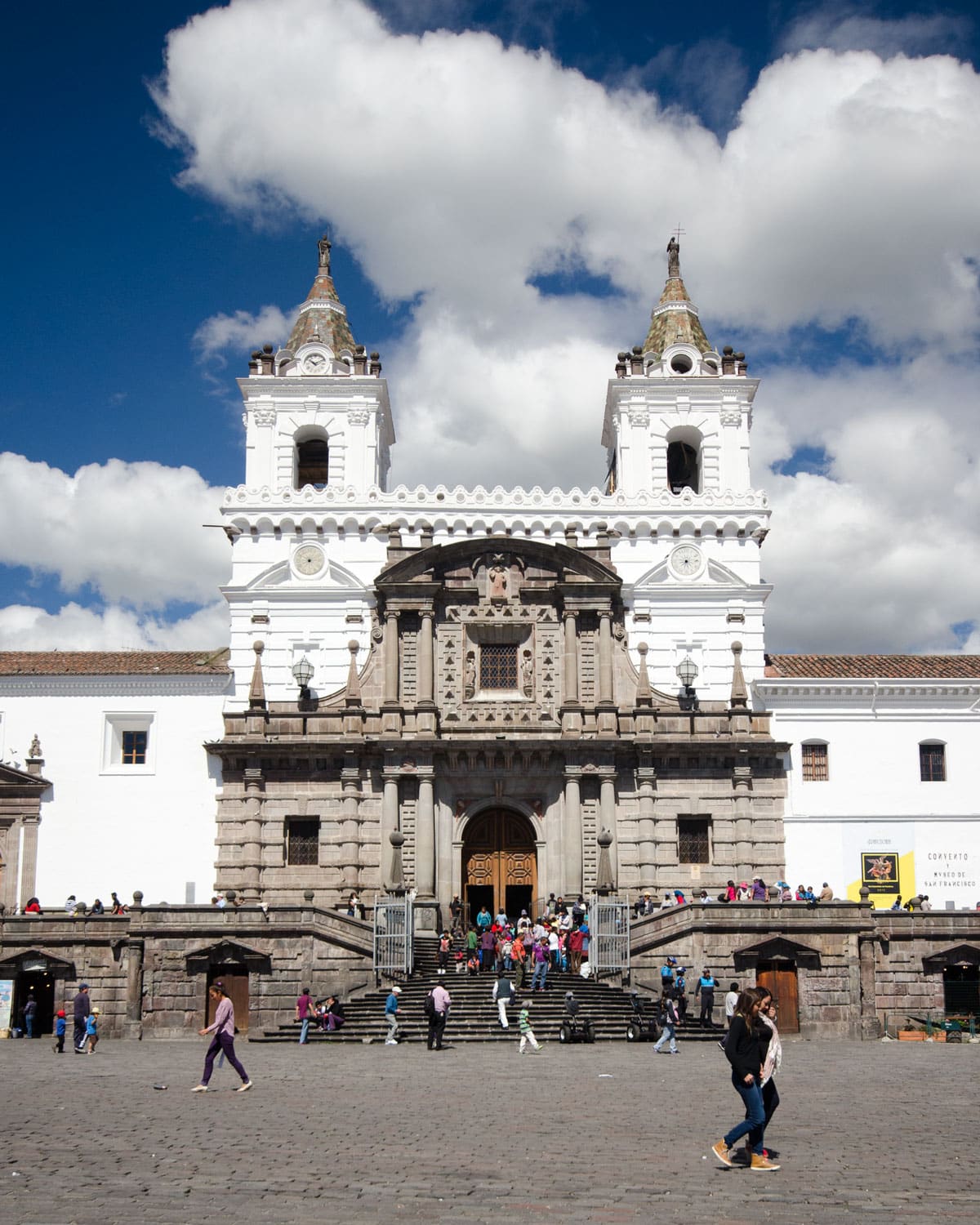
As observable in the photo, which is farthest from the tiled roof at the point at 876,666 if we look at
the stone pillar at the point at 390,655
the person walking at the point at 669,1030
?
the person walking at the point at 669,1030

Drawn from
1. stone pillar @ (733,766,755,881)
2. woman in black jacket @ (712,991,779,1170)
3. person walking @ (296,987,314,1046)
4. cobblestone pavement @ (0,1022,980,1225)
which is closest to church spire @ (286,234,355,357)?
stone pillar @ (733,766,755,881)

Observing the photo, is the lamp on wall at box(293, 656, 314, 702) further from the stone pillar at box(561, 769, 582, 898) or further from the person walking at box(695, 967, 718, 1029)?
the person walking at box(695, 967, 718, 1029)

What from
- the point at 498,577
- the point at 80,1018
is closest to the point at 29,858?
the point at 80,1018

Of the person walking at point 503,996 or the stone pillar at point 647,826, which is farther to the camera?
the stone pillar at point 647,826

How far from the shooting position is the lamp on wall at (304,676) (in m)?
42.6

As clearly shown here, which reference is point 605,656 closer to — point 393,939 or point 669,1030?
point 393,939

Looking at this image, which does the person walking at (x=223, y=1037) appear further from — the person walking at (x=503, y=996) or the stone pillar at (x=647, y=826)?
the stone pillar at (x=647, y=826)

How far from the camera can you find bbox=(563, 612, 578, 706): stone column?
42.2 m

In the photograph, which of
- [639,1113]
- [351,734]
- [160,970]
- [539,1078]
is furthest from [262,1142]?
[351,734]

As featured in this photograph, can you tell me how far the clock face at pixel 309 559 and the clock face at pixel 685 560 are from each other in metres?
11.9

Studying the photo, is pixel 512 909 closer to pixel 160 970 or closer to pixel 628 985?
pixel 628 985

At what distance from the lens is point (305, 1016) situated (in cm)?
3162

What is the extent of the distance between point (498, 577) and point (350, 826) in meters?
9.40

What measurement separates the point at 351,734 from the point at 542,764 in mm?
6088
